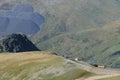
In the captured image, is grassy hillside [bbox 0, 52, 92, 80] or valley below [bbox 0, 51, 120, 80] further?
grassy hillside [bbox 0, 52, 92, 80]

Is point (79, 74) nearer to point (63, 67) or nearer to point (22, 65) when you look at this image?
point (63, 67)

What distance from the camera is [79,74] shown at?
118m

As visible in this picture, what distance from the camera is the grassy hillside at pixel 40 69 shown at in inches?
4715

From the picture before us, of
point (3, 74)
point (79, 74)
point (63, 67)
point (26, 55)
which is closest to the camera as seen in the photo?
point (79, 74)

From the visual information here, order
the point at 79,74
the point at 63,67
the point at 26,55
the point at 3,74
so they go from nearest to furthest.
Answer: the point at 79,74
the point at 63,67
the point at 3,74
the point at 26,55

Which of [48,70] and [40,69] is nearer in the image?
[48,70]

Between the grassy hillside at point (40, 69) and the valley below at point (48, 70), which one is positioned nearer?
the valley below at point (48, 70)

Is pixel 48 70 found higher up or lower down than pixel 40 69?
higher up

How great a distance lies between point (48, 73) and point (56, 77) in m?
5.77

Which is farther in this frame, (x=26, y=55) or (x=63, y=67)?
(x=26, y=55)

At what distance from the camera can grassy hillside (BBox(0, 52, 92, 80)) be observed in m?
120

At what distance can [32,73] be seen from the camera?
5069 inches

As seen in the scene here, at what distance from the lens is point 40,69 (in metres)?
130

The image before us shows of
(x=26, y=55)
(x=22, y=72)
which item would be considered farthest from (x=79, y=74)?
(x=26, y=55)
